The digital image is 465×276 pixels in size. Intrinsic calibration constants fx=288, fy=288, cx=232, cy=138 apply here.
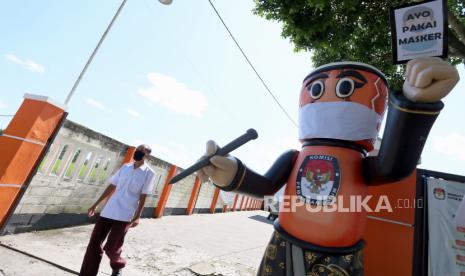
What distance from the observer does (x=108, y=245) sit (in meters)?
2.95

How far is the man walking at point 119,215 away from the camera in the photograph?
113 inches

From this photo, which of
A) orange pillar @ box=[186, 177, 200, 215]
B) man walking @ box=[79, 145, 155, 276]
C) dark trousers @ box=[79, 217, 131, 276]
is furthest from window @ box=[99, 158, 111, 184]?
orange pillar @ box=[186, 177, 200, 215]

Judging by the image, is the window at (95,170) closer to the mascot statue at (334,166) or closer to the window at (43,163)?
the window at (43,163)

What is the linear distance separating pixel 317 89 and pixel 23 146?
A: 3577 millimetres

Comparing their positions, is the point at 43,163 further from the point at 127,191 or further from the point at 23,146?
the point at 127,191

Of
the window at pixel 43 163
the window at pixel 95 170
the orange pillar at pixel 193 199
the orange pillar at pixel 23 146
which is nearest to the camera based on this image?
the orange pillar at pixel 23 146

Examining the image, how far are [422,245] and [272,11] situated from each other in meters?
4.21

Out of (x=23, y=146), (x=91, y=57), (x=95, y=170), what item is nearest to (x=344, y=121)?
(x=23, y=146)

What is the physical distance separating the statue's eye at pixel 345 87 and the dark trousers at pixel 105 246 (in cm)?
252

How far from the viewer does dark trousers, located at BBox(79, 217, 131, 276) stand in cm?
282

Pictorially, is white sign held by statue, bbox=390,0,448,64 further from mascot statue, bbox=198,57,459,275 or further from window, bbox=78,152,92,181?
window, bbox=78,152,92,181

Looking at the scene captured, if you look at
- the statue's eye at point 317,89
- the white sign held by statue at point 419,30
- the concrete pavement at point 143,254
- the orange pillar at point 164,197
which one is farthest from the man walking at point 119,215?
the orange pillar at point 164,197

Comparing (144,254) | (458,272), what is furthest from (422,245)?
(144,254)

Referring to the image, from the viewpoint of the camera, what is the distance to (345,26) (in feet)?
16.5
